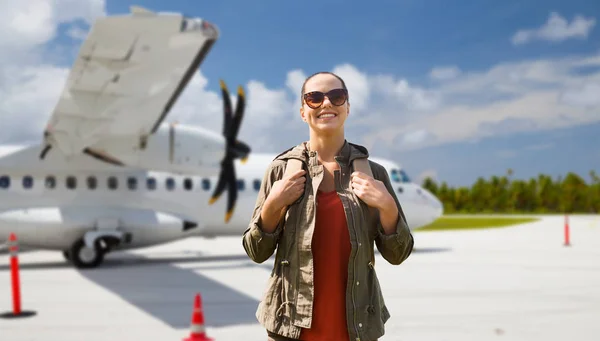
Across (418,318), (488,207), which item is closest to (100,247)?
(418,318)

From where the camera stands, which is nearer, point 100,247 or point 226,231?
point 100,247

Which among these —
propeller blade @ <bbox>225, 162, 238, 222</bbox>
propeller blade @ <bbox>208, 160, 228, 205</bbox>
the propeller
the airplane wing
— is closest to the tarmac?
propeller blade @ <bbox>225, 162, 238, 222</bbox>

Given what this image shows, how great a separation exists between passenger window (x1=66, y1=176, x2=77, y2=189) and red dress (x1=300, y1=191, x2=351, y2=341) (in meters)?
12.0

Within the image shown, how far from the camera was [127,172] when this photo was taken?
13570 millimetres

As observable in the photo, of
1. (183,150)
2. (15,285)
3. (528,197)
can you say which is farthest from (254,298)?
(528,197)

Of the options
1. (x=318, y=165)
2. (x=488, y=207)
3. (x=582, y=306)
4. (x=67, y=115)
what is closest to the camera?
(x=318, y=165)

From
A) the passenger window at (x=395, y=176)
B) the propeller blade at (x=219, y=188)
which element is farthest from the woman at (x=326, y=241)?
the passenger window at (x=395, y=176)

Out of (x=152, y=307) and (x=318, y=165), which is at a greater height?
(x=318, y=165)

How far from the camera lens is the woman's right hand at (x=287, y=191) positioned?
2145 mm

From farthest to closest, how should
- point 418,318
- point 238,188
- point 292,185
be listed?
point 238,188, point 418,318, point 292,185

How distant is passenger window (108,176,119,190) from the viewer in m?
13.3

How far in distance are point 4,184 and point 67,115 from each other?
3.53 meters

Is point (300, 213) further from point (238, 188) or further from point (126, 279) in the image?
point (238, 188)

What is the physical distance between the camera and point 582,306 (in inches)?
308
